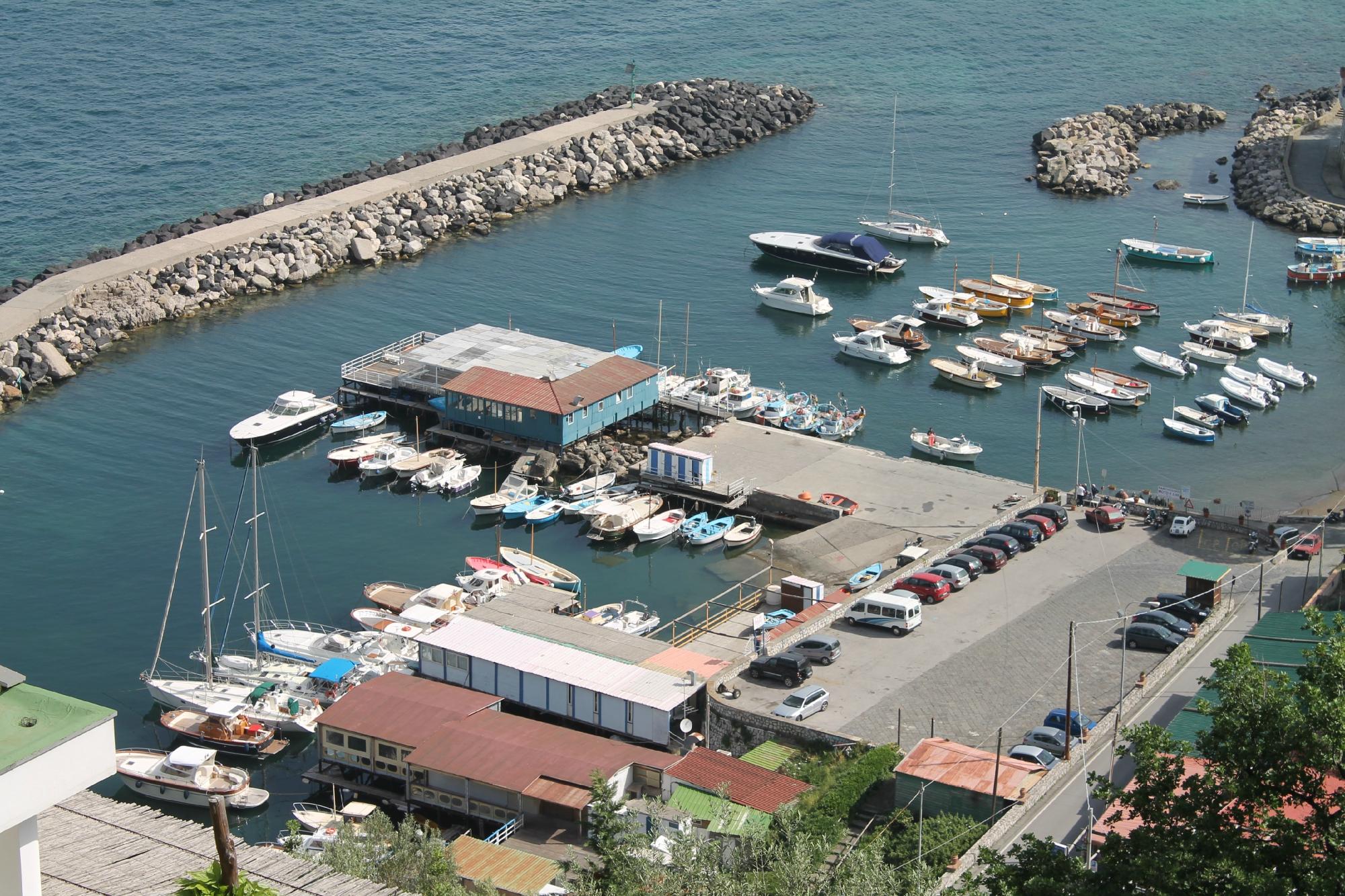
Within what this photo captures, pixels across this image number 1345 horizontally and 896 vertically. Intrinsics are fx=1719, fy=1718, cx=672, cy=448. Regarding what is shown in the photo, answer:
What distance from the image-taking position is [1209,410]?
238ft

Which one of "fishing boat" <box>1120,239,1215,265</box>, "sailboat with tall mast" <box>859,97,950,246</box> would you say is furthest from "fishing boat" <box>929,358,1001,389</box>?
Result: "fishing boat" <box>1120,239,1215,265</box>

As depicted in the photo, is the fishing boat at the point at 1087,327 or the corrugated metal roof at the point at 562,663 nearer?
the corrugated metal roof at the point at 562,663

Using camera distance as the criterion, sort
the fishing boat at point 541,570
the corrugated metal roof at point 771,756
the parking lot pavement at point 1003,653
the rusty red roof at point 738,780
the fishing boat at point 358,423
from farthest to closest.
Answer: the fishing boat at point 358,423 → the fishing boat at point 541,570 → the parking lot pavement at point 1003,653 → the corrugated metal roof at point 771,756 → the rusty red roof at point 738,780

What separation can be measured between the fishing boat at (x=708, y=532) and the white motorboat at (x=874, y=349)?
62.5 ft

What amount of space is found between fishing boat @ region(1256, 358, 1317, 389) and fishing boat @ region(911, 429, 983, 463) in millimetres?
16007

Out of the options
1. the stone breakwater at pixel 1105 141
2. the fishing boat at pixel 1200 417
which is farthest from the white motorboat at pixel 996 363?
the stone breakwater at pixel 1105 141

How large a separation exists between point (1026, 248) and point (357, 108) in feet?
163

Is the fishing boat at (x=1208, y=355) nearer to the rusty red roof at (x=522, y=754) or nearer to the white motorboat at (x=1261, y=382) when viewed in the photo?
the white motorboat at (x=1261, y=382)

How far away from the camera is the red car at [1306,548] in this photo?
172 ft

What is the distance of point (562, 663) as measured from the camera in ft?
157

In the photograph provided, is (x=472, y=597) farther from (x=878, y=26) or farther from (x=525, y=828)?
(x=878, y=26)

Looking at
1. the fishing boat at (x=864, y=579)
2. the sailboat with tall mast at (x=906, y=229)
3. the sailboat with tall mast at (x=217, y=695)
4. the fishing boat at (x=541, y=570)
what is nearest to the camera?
the sailboat with tall mast at (x=217, y=695)

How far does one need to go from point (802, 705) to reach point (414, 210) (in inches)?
2246

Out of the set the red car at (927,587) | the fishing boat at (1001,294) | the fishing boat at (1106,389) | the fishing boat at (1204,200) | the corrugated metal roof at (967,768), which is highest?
the fishing boat at (1204,200)
